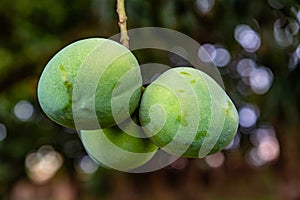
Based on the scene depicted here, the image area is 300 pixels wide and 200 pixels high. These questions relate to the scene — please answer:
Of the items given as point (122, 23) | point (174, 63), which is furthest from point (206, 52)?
point (122, 23)

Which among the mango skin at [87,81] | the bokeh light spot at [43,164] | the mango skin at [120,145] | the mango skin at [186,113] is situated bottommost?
the bokeh light spot at [43,164]

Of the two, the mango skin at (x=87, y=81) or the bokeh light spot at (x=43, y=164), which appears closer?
the mango skin at (x=87, y=81)

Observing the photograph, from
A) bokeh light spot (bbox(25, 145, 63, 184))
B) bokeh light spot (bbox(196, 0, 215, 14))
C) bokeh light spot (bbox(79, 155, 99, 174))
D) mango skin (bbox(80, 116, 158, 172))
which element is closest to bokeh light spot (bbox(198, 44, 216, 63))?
bokeh light spot (bbox(196, 0, 215, 14))

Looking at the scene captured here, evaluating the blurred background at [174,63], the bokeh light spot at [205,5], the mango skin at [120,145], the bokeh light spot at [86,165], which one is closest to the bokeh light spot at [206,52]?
the blurred background at [174,63]

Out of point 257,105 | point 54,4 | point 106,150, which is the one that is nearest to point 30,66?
point 54,4

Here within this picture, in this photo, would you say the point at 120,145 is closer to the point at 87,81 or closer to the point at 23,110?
the point at 87,81

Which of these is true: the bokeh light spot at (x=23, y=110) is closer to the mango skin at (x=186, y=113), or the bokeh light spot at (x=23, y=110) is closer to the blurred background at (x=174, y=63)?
the blurred background at (x=174, y=63)

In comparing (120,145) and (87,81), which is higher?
(87,81)
